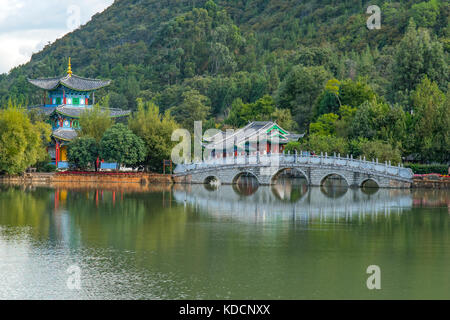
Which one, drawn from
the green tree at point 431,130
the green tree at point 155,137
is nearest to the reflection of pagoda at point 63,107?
the green tree at point 155,137

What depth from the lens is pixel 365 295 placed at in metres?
12.9

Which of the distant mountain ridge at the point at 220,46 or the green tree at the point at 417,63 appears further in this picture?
the distant mountain ridge at the point at 220,46

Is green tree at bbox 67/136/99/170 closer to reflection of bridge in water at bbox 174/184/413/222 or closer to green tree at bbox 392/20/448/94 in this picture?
reflection of bridge in water at bbox 174/184/413/222

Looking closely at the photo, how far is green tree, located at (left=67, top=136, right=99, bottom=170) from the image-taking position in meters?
41.2

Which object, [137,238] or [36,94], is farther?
[36,94]

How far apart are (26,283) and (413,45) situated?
4082cm

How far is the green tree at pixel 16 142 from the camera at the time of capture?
38375 millimetres

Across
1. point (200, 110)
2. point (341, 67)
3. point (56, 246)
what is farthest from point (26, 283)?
point (341, 67)

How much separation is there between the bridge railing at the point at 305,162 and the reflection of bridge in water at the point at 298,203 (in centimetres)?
118

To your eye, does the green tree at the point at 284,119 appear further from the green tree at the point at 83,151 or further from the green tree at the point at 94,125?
the green tree at the point at 83,151

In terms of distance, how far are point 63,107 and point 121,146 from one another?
37.6 feet

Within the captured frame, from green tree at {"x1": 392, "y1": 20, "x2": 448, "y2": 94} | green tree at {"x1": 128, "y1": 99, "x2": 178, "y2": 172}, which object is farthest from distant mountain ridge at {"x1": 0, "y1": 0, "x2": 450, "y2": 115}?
green tree at {"x1": 128, "y1": 99, "x2": 178, "y2": 172}

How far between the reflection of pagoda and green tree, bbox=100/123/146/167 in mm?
7148

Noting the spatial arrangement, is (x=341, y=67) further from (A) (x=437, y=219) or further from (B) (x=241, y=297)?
(B) (x=241, y=297)
